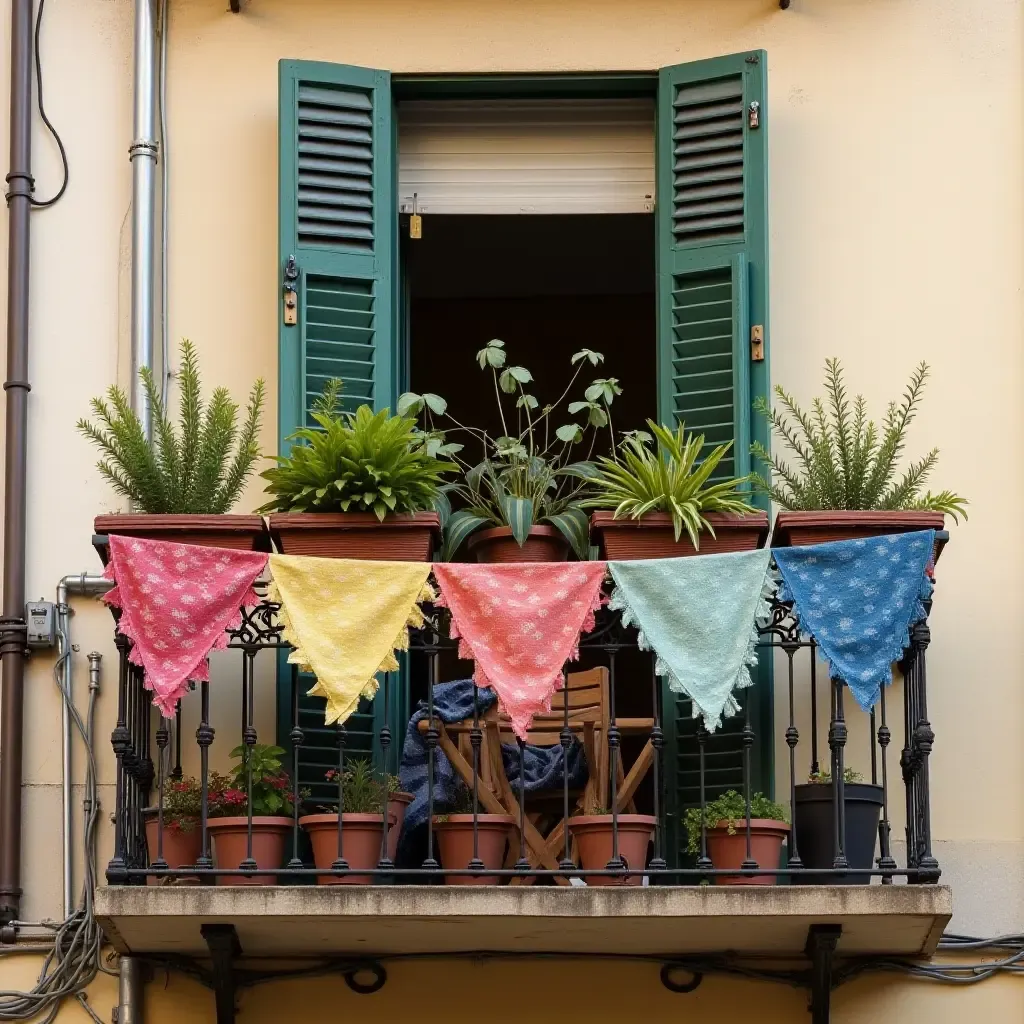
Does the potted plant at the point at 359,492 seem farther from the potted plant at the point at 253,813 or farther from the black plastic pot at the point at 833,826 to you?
the black plastic pot at the point at 833,826

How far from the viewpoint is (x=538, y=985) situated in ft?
28.0

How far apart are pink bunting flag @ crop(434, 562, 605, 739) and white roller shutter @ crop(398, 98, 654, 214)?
2.09 metres

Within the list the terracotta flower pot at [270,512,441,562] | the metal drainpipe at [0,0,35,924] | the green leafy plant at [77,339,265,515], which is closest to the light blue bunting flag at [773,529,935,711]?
the terracotta flower pot at [270,512,441,562]

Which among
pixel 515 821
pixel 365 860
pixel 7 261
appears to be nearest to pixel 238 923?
pixel 365 860

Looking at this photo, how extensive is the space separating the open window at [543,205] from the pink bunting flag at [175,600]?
733 mm

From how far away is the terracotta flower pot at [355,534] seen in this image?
Answer: 835cm

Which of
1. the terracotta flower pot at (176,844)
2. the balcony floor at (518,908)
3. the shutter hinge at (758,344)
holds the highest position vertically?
the shutter hinge at (758,344)

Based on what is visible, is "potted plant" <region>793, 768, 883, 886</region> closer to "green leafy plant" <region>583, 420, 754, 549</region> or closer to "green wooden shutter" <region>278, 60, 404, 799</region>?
"green leafy plant" <region>583, 420, 754, 549</region>

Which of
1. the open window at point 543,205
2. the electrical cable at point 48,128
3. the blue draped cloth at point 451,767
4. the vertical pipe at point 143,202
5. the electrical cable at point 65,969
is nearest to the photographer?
the electrical cable at point 65,969

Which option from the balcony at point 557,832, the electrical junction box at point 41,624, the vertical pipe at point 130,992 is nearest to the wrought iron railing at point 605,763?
the balcony at point 557,832

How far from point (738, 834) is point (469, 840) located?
90 centimetres

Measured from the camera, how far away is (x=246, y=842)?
8.19 metres

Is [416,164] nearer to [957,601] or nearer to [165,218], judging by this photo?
[165,218]

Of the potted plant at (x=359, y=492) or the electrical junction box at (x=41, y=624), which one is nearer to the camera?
the potted plant at (x=359, y=492)
